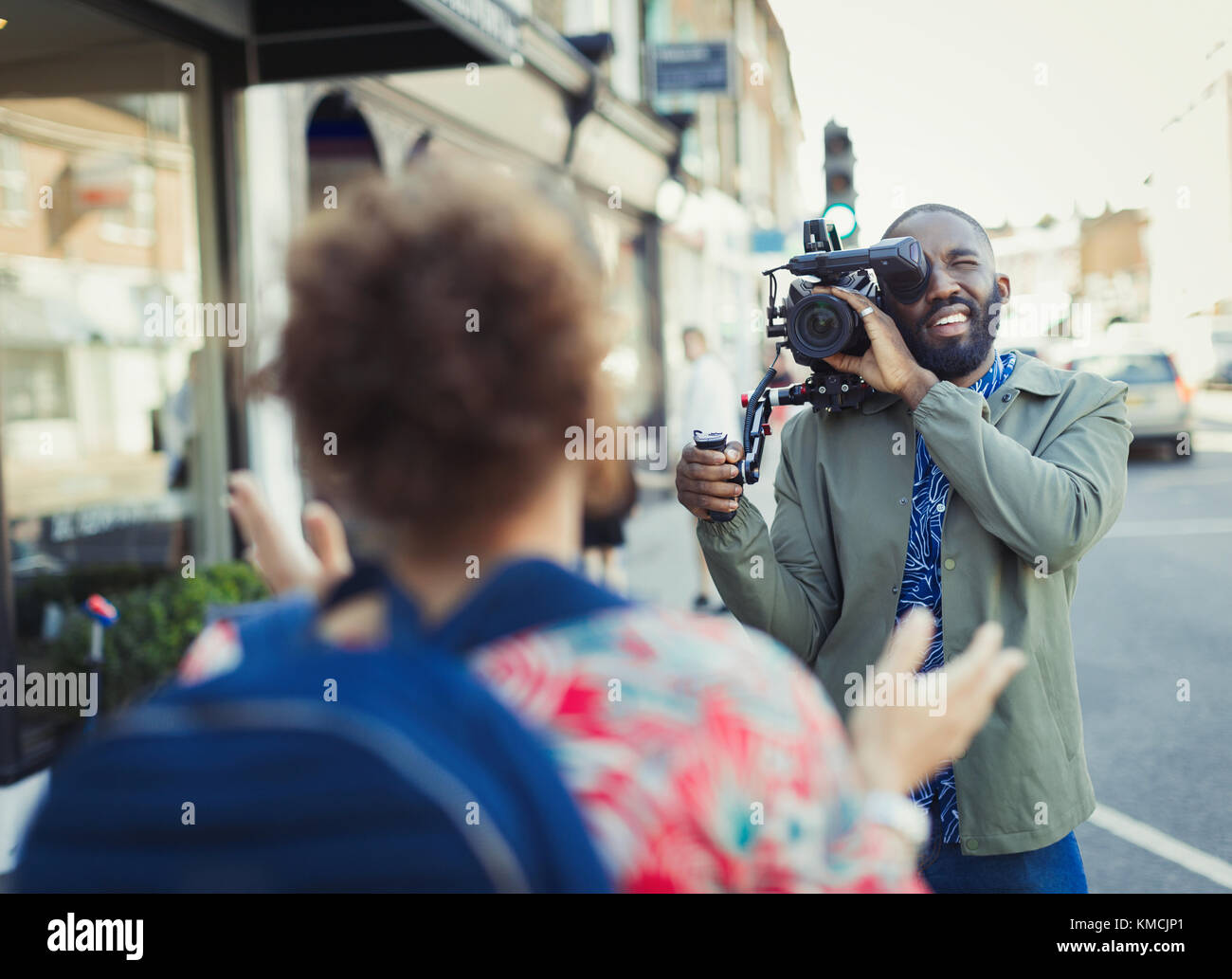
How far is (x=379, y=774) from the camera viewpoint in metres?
0.80

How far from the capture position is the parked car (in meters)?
14.4

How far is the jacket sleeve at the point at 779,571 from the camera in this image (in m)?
1.91

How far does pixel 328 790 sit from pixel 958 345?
156 centimetres

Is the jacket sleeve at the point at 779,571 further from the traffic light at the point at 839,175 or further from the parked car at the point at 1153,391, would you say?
the parked car at the point at 1153,391

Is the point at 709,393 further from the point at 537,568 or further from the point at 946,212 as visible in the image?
the point at 537,568

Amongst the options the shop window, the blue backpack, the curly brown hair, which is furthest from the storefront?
the blue backpack

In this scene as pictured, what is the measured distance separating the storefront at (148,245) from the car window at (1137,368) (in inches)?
449

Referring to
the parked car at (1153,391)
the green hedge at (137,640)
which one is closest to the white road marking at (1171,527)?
the parked car at (1153,391)

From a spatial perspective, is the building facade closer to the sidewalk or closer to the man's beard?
the man's beard

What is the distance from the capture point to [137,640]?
4.67 metres

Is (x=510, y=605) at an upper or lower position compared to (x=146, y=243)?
lower

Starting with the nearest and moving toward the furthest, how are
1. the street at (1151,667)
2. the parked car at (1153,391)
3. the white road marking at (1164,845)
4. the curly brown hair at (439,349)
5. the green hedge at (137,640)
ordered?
the curly brown hair at (439,349) < the white road marking at (1164,845) < the street at (1151,667) < the green hedge at (137,640) < the parked car at (1153,391)

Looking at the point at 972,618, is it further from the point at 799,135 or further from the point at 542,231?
the point at 799,135

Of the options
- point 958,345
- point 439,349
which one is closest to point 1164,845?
point 958,345
